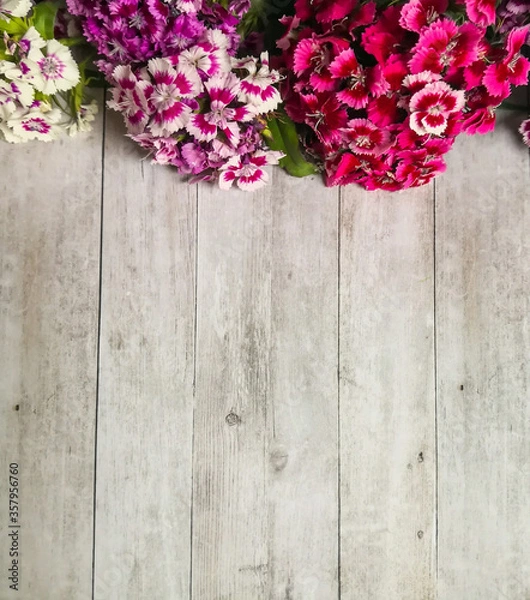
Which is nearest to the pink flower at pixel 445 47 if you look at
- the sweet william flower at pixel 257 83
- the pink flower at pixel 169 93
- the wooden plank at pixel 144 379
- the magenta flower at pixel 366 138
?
the magenta flower at pixel 366 138

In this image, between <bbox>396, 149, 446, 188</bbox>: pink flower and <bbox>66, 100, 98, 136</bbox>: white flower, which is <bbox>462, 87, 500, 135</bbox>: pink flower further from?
<bbox>66, 100, 98, 136</bbox>: white flower

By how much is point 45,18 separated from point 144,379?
68 centimetres

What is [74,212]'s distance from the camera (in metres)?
1.09

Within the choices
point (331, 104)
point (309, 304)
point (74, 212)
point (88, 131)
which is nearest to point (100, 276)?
point (74, 212)

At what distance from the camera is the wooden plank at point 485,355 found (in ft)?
3.73

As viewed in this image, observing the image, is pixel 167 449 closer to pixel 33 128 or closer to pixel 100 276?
pixel 100 276

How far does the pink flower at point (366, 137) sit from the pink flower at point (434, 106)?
0.18 ft

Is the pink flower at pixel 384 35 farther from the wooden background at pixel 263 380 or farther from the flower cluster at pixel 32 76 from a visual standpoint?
the flower cluster at pixel 32 76

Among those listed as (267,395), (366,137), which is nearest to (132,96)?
(366,137)

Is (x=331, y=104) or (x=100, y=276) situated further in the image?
(x=100, y=276)

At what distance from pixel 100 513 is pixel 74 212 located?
61cm

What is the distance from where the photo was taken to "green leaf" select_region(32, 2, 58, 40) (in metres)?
0.93

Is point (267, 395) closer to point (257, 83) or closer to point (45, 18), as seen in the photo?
point (257, 83)

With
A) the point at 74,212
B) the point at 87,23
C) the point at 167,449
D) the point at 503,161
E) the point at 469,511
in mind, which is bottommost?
the point at 469,511
